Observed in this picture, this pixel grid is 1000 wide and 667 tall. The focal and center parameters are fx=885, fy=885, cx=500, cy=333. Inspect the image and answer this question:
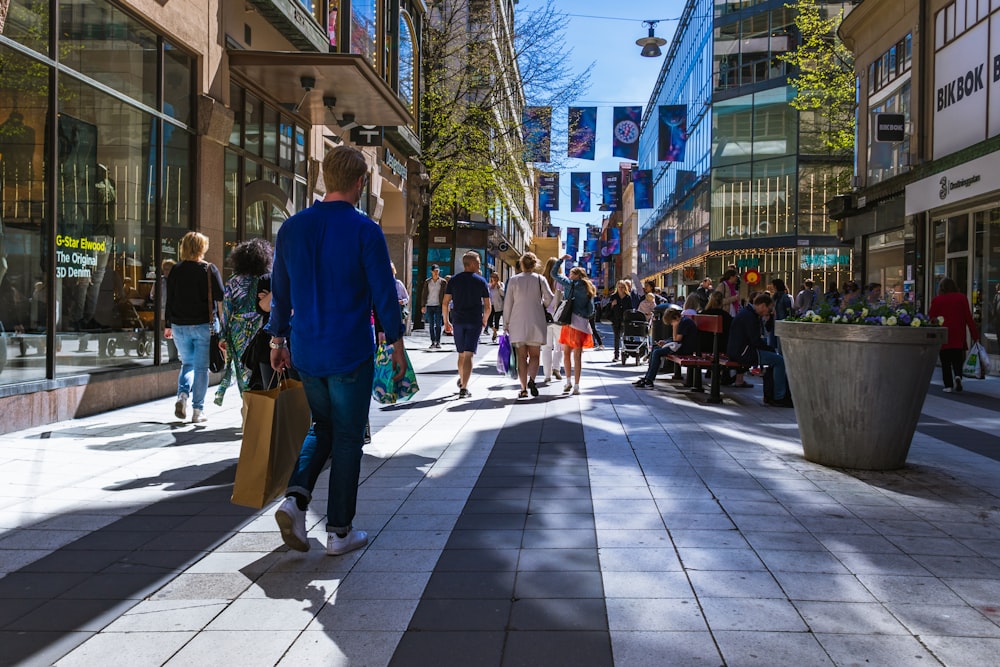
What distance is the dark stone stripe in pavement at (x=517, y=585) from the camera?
9.85 feet

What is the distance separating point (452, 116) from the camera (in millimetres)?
27078

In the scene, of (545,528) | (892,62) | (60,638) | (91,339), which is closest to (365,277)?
(545,528)

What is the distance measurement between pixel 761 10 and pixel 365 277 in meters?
46.5

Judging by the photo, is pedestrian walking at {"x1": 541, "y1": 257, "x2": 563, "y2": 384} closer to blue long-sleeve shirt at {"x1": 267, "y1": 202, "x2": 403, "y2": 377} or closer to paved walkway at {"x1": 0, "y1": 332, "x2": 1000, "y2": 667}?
paved walkway at {"x1": 0, "y1": 332, "x2": 1000, "y2": 667}

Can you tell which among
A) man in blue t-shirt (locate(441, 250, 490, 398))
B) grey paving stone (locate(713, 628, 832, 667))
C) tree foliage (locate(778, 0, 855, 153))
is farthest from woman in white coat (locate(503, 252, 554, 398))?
tree foliage (locate(778, 0, 855, 153))

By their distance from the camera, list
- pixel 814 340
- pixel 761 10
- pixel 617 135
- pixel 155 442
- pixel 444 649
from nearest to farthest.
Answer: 1. pixel 444 649
2. pixel 814 340
3. pixel 155 442
4. pixel 617 135
5. pixel 761 10

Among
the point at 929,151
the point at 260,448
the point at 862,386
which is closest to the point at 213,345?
the point at 260,448

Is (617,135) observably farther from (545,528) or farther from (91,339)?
(545,528)

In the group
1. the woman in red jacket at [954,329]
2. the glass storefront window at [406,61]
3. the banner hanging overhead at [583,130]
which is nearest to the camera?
the woman in red jacket at [954,329]

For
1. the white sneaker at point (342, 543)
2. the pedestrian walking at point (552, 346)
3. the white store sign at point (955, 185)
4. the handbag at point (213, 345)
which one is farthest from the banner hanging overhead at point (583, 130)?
the white sneaker at point (342, 543)

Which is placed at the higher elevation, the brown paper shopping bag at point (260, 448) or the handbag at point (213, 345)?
the handbag at point (213, 345)

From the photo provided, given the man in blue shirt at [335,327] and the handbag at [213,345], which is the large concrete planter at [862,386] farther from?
the handbag at [213,345]

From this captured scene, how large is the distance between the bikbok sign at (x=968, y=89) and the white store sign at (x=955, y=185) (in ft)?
2.30

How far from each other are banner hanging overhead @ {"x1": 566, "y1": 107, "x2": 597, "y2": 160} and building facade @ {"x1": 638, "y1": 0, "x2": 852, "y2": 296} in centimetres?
1833
